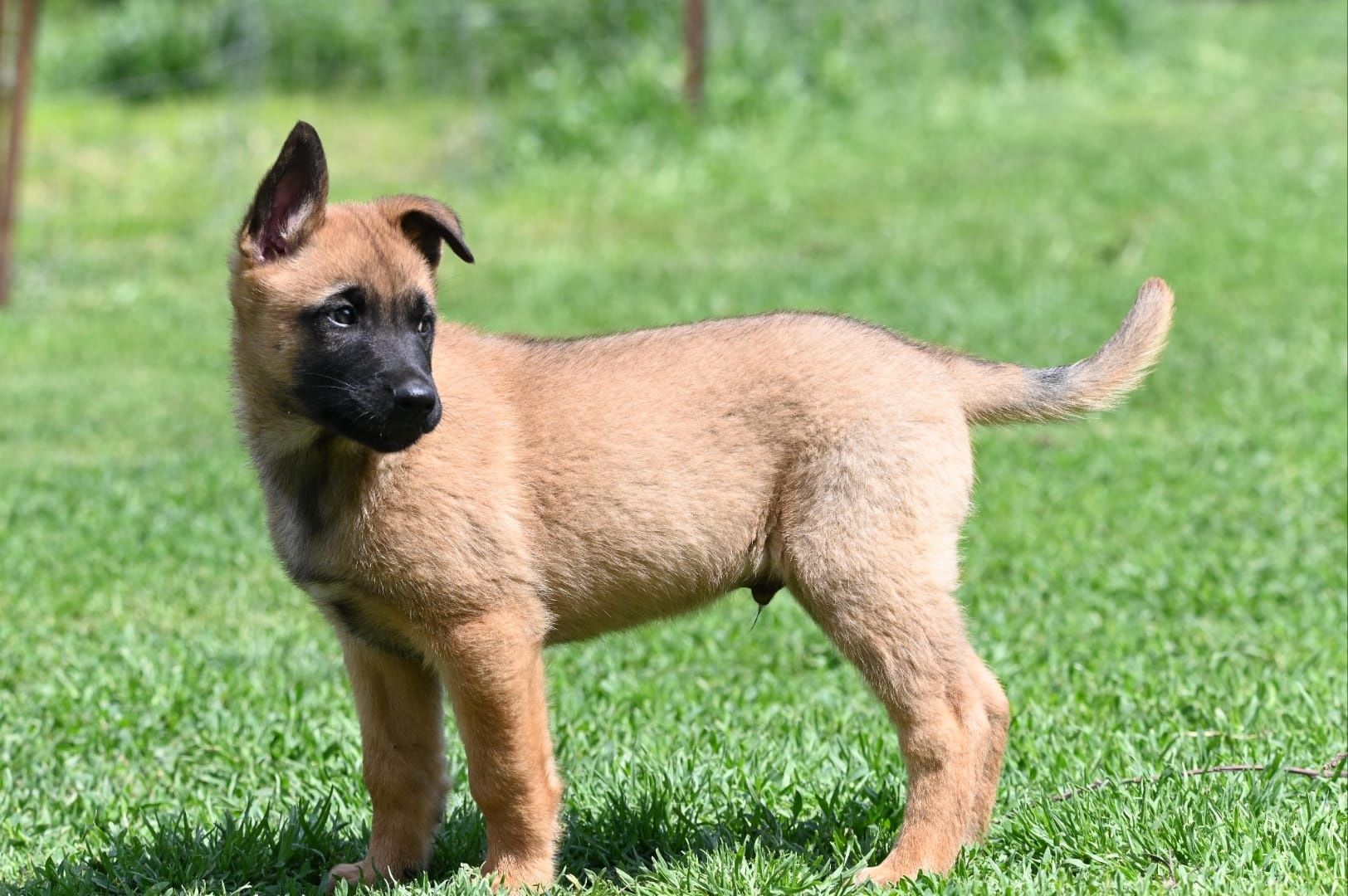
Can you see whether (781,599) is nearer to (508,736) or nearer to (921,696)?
(921,696)

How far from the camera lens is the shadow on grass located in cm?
421

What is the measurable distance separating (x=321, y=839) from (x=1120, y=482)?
4.65 metres

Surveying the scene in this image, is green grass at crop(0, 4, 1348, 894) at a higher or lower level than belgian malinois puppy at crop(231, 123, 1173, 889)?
lower

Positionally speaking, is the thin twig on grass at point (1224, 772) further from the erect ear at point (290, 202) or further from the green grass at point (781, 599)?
the erect ear at point (290, 202)

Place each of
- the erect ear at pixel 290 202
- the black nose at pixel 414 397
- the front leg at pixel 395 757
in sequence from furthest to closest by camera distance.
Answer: the front leg at pixel 395 757 < the erect ear at pixel 290 202 < the black nose at pixel 414 397

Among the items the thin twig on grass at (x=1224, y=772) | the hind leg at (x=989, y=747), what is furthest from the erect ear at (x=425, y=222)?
the thin twig on grass at (x=1224, y=772)

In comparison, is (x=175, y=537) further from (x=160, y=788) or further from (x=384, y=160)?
(x=384, y=160)

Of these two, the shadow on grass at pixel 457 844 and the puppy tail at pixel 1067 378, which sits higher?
the puppy tail at pixel 1067 378

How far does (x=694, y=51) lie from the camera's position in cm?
1504

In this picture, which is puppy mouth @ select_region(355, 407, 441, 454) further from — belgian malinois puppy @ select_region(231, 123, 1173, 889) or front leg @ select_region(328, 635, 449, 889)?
front leg @ select_region(328, 635, 449, 889)

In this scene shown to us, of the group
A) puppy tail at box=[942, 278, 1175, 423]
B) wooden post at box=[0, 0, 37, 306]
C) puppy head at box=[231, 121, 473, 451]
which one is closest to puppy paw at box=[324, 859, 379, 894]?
puppy head at box=[231, 121, 473, 451]

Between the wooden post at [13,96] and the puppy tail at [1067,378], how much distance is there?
9312mm

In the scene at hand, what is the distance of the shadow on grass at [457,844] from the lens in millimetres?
4207

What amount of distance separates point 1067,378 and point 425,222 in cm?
174
